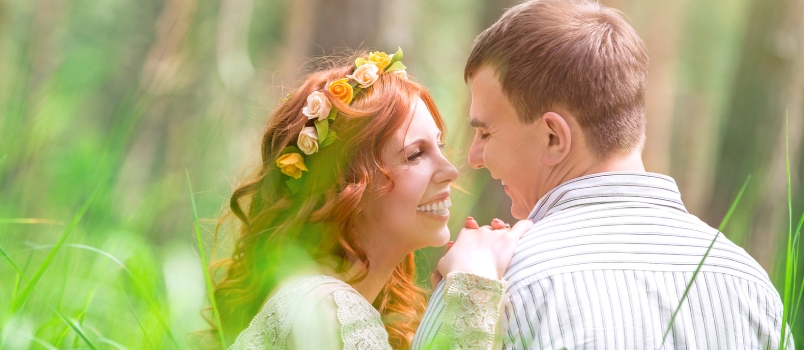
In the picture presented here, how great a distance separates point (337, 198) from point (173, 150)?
2743 mm

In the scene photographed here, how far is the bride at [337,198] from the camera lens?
2.36 meters

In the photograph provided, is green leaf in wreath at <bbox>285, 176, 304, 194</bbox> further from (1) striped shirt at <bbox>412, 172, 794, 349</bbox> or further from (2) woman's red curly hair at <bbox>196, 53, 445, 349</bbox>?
(1) striped shirt at <bbox>412, 172, 794, 349</bbox>

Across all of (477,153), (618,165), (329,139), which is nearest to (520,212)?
(477,153)

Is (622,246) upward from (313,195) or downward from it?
upward

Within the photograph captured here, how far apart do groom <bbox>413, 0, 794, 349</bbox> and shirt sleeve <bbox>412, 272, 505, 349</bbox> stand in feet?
0.11

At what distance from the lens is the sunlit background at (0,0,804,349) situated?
1.91 meters

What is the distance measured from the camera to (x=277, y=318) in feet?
7.08

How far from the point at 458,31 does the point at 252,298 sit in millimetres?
20774

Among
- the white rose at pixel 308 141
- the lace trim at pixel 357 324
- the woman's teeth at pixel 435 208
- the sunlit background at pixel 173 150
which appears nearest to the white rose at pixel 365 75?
the white rose at pixel 308 141

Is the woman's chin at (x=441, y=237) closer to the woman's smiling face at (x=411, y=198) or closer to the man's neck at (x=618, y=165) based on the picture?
the woman's smiling face at (x=411, y=198)

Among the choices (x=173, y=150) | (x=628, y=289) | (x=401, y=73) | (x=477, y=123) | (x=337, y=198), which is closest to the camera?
(x=628, y=289)

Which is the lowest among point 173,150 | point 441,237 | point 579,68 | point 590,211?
point 173,150

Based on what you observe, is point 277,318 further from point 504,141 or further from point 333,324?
point 504,141

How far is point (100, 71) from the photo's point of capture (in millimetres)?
2391
